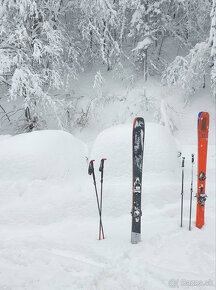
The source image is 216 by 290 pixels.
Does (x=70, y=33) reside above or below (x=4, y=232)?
above

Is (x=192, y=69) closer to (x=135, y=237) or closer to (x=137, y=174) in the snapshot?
(x=137, y=174)

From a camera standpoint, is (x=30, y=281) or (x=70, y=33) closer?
(x=30, y=281)

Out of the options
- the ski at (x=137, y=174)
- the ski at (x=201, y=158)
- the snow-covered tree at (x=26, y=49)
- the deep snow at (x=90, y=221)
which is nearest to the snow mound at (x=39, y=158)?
the deep snow at (x=90, y=221)

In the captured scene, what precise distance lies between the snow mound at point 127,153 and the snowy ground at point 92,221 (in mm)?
25

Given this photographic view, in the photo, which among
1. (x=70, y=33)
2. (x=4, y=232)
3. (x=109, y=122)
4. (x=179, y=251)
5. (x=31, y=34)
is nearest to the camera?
(x=179, y=251)

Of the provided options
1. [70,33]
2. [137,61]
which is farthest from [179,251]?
[70,33]

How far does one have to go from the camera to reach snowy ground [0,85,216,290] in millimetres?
3123

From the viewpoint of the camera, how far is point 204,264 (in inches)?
139

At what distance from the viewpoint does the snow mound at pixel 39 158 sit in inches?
211

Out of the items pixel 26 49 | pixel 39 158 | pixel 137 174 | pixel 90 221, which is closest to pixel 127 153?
pixel 137 174

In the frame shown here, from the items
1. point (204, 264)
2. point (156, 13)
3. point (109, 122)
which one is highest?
point (156, 13)

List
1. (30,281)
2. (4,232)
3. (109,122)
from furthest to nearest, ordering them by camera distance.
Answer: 1. (109,122)
2. (4,232)
3. (30,281)

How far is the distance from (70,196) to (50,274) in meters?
2.23

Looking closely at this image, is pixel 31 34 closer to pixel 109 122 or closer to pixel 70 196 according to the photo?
pixel 109 122
